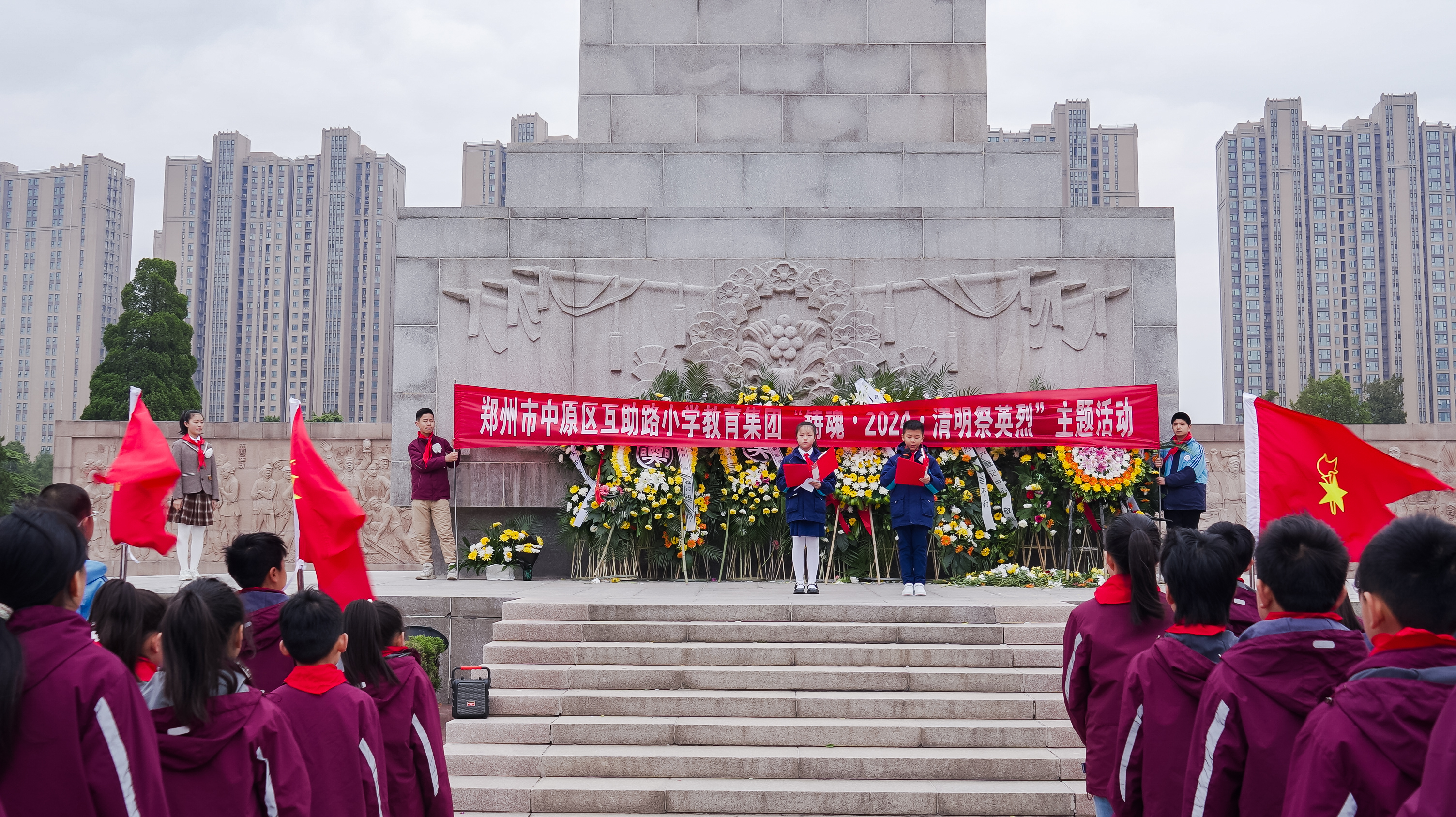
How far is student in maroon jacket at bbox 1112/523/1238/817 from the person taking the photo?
3021 mm

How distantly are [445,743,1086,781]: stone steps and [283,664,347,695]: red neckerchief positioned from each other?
2.86 m

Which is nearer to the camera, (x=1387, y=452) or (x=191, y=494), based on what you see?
(x=191, y=494)

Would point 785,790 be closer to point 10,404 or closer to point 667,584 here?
point 667,584

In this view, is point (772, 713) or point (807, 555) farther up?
point (807, 555)

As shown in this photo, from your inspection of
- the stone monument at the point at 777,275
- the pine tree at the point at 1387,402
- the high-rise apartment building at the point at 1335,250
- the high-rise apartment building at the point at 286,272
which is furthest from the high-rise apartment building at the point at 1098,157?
the stone monument at the point at 777,275

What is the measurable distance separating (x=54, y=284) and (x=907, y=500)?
3255 inches

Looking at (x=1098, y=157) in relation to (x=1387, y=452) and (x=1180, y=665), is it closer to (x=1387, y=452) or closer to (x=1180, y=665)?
(x=1387, y=452)

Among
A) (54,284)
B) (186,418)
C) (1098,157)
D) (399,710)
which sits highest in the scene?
(1098,157)

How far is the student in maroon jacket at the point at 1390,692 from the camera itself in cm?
195

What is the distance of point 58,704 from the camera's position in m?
2.15

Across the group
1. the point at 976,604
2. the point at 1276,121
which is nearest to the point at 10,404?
the point at 976,604

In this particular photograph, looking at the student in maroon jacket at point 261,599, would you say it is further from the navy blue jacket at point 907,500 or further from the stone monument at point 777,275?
the stone monument at point 777,275

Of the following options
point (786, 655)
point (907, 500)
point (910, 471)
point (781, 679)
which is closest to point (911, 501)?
point (907, 500)

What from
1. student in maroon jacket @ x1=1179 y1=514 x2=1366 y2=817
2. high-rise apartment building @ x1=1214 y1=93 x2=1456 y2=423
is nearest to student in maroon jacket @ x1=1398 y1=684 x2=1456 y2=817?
student in maroon jacket @ x1=1179 y1=514 x2=1366 y2=817
